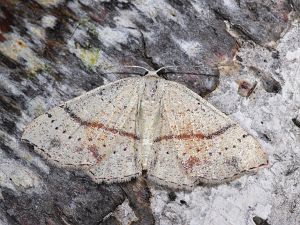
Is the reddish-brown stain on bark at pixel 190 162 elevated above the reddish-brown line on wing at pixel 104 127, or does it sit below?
above

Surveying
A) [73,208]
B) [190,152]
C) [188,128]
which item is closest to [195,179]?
[190,152]

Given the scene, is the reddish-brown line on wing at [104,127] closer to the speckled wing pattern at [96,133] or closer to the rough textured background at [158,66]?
the speckled wing pattern at [96,133]

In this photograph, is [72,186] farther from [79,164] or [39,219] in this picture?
[39,219]

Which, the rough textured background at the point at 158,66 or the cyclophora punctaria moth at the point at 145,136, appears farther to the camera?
the cyclophora punctaria moth at the point at 145,136

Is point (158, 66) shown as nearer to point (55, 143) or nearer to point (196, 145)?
point (196, 145)

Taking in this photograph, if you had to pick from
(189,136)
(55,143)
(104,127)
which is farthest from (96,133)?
(189,136)

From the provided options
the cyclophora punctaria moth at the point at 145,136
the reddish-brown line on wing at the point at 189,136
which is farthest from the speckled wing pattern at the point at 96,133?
the reddish-brown line on wing at the point at 189,136

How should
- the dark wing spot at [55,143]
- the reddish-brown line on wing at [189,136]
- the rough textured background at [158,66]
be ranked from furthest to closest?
the reddish-brown line on wing at [189,136]
the dark wing spot at [55,143]
the rough textured background at [158,66]
